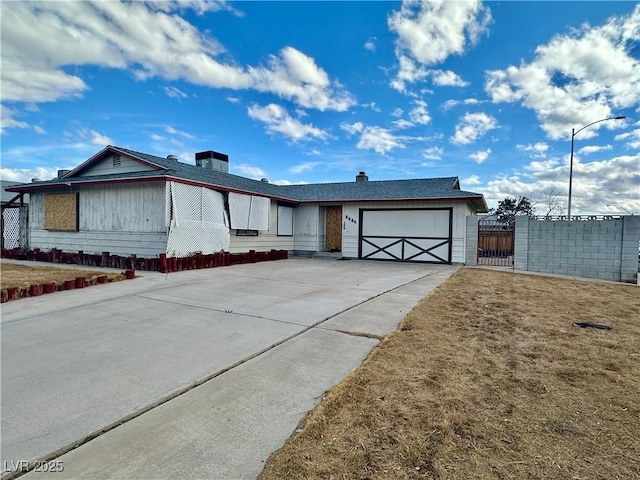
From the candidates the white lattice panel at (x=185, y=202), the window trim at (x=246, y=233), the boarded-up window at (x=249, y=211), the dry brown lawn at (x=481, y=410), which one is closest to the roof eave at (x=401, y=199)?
the boarded-up window at (x=249, y=211)

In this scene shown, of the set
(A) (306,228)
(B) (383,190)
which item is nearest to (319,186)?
(A) (306,228)

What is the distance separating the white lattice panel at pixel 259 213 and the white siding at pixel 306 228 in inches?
108

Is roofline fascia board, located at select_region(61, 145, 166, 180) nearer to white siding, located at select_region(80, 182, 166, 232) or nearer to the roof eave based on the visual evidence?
white siding, located at select_region(80, 182, 166, 232)

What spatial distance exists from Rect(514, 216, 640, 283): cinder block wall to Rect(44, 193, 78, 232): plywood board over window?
630 inches

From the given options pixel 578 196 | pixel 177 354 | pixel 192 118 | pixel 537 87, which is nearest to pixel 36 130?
pixel 192 118

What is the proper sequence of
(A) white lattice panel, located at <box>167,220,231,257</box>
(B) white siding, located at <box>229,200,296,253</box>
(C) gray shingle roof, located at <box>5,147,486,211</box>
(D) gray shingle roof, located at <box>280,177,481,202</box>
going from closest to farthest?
(A) white lattice panel, located at <box>167,220,231,257</box> → (C) gray shingle roof, located at <box>5,147,486,211</box> → (B) white siding, located at <box>229,200,296,253</box> → (D) gray shingle roof, located at <box>280,177,481,202</box>

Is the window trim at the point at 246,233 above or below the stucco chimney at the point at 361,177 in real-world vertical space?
below

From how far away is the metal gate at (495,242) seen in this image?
12805 mm

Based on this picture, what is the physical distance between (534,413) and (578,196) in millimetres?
22187


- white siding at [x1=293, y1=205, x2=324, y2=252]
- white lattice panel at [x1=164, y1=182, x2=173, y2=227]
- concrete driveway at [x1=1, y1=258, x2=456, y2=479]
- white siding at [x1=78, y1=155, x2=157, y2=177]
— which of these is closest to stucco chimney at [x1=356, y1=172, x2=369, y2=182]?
white siding at [x1=293, y1=205, x2=324, y2=252]

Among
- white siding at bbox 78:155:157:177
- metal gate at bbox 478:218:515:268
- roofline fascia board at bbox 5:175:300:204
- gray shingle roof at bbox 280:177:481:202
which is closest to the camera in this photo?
roofline fascia board at bbox 5:175:300:204

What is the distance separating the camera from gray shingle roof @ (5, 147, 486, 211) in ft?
37.7

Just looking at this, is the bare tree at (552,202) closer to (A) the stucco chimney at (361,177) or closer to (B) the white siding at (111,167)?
(A) the stucco chimney at (361,177)

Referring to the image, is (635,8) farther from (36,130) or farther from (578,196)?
(36,130)
